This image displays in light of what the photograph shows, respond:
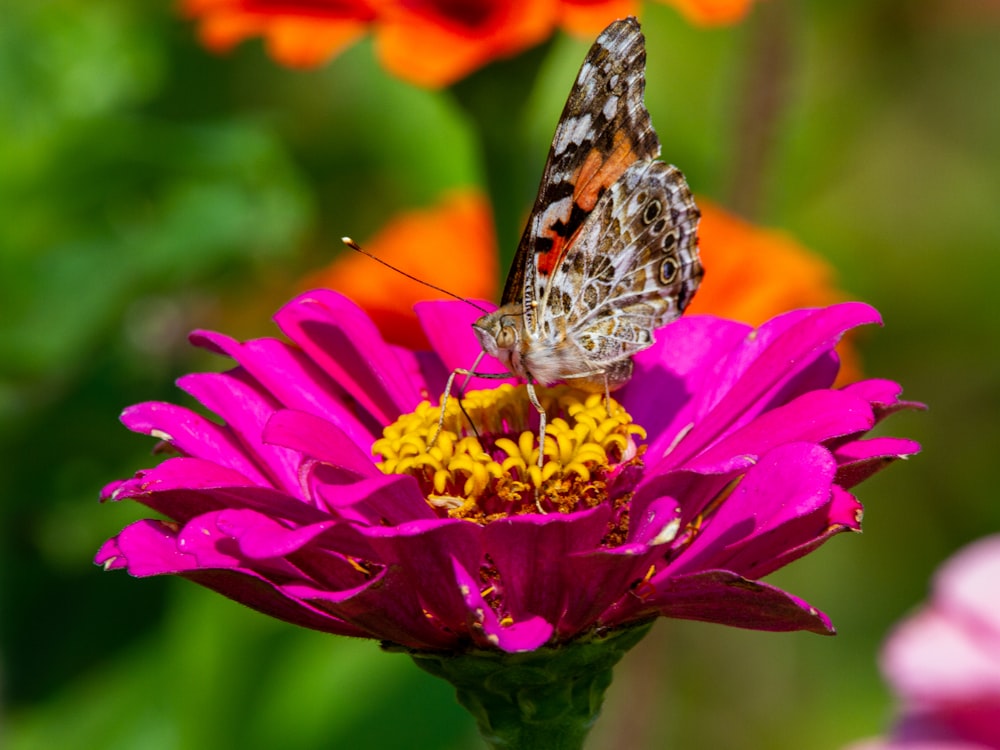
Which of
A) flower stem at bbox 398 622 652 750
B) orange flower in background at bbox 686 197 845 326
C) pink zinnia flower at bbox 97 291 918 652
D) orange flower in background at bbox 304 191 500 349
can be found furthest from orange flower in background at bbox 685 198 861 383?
flower stem at bbox 398 622 652 750

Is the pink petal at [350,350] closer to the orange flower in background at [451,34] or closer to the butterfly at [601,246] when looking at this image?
the butterfly at [601,246]

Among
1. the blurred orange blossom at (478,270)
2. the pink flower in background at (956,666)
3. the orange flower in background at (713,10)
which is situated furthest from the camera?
the blurred orange blossom at (478,270)

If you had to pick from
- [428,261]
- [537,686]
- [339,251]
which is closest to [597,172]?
[537,686]

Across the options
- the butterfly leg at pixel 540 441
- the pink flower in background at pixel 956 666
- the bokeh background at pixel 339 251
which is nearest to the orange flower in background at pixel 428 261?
the bokeh background at pixel 339 251

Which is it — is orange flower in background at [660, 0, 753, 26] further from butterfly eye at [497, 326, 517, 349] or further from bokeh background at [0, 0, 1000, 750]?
butterfly eye at [497, 326, 517, 349]

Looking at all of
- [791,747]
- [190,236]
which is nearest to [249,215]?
[190,236]

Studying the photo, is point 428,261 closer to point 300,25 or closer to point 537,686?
point 300,25
